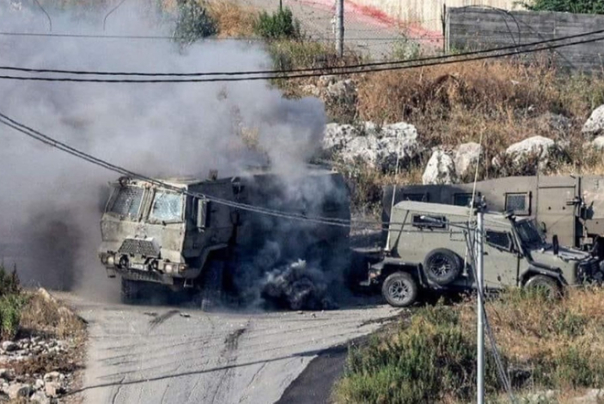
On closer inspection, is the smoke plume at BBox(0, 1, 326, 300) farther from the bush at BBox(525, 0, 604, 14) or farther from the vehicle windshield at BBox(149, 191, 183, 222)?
the bush at BBox(525, 0, 604, 14)

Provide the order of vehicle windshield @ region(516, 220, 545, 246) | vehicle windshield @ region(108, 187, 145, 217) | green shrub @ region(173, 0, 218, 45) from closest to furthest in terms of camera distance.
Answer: vehicle windshield @ region(108, 187, 145, 217)
vehicle windshield @ region(516, 220, 545, 246)
green shrub @ region(173, 0, 218, 45)

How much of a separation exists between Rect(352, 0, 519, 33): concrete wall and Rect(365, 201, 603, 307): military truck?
1981 centimetres

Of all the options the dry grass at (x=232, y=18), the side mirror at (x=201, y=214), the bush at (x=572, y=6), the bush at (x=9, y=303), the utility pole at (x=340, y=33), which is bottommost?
the bush at (x=9, y=303)

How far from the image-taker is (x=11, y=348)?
18.1 meters

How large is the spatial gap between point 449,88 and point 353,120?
3181 millimetres

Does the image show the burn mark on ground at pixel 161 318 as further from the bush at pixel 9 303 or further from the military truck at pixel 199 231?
the bush at pixel 9 303

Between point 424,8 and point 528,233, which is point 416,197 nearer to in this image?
point 528,233

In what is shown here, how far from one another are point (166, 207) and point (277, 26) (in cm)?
1706

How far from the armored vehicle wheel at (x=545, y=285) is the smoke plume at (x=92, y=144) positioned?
4.89 metres

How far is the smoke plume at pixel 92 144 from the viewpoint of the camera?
22.1 meters

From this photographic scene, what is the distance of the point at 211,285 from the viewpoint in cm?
2106

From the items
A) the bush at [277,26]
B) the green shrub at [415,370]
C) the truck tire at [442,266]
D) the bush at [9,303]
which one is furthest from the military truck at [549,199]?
the bush at [277,26]

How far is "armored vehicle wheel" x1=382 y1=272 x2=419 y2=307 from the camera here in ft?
70.5

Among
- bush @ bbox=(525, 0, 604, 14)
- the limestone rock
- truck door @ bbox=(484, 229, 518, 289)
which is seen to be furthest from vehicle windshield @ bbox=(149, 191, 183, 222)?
bush @ bbox=(525, 0, 604, 14)
